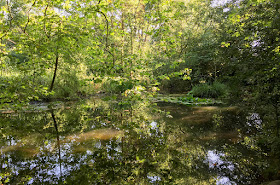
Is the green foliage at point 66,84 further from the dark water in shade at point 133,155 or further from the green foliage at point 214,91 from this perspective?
the green foliage at point 214,91

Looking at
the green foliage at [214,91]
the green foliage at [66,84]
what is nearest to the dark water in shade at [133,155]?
the green foliage at [66,84]

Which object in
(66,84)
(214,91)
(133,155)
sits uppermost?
(66,84)

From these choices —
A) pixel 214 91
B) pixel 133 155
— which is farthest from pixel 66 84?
pixel 214 91

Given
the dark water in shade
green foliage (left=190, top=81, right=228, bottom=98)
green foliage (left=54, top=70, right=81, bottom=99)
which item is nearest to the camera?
the dark water in shade

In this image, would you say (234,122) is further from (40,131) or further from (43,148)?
(40,131)

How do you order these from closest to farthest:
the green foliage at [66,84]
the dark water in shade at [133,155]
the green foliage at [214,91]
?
the dark water in shade at [133,155] → the green foliage at [66,84] → the green foliage at [214,91]

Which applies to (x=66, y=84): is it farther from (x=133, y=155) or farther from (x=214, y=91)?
(x=214, y=91)

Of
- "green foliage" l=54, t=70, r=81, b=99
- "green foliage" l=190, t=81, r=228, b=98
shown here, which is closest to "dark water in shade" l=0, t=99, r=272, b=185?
"green foliage" l=54, t=70, r=81, b=99

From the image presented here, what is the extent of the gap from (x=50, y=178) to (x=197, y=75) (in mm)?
11684

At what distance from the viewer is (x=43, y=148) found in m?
2.65

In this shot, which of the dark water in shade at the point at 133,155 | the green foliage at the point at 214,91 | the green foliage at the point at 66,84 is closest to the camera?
the dark water in shade at the point at 133,155

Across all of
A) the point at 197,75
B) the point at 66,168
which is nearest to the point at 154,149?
the point at 66,168

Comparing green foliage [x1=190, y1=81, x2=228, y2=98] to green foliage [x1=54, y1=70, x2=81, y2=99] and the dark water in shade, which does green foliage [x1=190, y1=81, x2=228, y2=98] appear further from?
green foliage [x1=54, y1=70, x2=81, y2=99]

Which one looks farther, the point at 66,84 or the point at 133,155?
the point at 66,84
